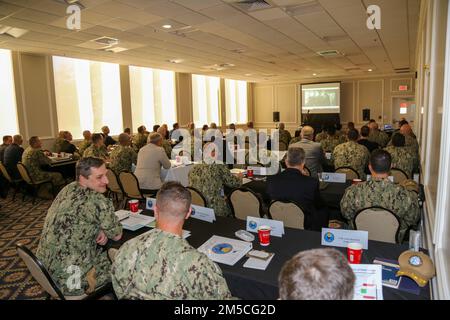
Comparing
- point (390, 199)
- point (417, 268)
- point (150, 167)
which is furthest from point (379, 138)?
point (417, 268)

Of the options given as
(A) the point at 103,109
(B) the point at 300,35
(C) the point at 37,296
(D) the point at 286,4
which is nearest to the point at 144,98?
(A) the point at 103,109

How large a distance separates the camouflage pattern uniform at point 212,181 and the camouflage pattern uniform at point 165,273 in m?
2.31

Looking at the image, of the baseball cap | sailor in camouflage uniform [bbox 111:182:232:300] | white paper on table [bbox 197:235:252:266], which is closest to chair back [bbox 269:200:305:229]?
white paper on table [bbox 197:235:252:266]

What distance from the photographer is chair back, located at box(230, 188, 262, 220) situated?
346 centimetres

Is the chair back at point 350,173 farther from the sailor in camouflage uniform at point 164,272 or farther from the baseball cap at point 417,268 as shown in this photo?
the sailor in camouflage uniform at point 164,272

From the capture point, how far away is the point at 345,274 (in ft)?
3.33

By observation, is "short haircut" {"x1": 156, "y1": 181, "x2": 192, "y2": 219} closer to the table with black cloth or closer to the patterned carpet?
the table with black cloth

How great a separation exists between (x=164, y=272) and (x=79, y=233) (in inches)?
43.4

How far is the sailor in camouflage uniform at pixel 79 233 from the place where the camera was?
2.25m

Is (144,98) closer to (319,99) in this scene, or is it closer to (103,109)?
(103,109)

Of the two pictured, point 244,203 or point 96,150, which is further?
point 96,150

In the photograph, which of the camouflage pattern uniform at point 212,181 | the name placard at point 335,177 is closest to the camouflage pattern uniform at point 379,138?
the name placard at point 335,177

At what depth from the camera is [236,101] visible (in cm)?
1855

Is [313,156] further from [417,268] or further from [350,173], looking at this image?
[417,268]
